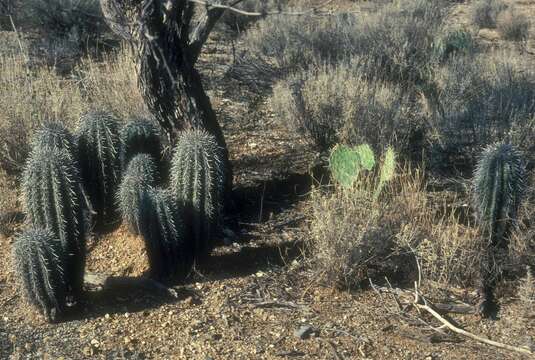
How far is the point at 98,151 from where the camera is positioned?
224 inches

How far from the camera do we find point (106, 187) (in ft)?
19.2

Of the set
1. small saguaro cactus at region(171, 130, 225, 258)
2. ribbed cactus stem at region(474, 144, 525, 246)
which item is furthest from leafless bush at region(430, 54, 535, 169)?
small saguaro cactus at region(171, 130, 225, 258)

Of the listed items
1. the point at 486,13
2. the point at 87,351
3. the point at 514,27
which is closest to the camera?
the point at 87,351

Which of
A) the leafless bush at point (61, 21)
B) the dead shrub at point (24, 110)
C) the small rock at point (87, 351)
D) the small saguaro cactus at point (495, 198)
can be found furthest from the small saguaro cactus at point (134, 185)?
the leafless bush at point (61, 21)

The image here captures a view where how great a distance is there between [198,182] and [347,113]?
222 cm

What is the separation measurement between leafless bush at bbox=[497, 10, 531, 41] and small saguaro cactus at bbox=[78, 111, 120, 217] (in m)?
10.1

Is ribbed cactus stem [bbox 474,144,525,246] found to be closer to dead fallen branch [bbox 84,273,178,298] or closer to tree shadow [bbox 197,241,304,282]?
tree shadow [bbox 197,241,304,282]

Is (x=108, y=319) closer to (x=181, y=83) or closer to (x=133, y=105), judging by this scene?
(x=181, y=83)

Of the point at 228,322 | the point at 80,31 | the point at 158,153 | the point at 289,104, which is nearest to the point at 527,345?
the point at 228,322

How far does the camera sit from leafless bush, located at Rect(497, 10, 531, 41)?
1404cm

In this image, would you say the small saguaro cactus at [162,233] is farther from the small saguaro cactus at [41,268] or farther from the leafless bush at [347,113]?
the leafless bush at [347,113]

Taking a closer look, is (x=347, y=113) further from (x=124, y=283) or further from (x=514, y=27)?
(x=514, y=27)

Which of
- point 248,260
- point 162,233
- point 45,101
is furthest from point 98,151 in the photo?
point 45,101

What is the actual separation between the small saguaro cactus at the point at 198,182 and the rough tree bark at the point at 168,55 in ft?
2.04
